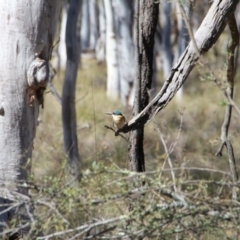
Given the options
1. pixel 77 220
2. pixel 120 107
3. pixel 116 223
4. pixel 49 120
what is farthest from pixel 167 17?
pixel 116 223

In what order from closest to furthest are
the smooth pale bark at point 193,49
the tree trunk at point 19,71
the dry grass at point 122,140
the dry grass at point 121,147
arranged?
the dry grass at point 121,147 → the smooth pale bark at point 193,49 → the tree trunk at point 19,71 → the dry grass at point 122,140

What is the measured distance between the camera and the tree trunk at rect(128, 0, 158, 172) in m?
5.12

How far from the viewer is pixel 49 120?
11.3 meters

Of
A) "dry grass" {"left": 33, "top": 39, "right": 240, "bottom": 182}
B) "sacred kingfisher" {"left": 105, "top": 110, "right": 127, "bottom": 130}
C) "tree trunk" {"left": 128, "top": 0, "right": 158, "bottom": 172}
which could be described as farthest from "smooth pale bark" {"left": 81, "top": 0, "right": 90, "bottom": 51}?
"sacred kingfisher" {"left": 105, "top": 110, "right": 127, "bottom": 130}

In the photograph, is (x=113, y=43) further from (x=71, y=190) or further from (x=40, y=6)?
(x=71, y=190)

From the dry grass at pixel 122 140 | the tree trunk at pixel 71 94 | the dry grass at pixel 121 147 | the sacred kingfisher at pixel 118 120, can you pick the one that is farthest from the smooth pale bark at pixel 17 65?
the tree trunk at pixel 71 94

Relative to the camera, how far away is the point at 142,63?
5176mm

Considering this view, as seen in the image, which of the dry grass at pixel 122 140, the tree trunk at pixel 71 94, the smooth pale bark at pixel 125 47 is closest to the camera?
the tree trunk at pixel 71 94

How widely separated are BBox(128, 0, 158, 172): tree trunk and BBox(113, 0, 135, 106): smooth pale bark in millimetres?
7893

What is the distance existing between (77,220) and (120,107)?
302 inches

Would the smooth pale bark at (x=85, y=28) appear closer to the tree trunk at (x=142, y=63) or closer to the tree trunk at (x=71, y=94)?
the tree trunk at (x=71, y=94)

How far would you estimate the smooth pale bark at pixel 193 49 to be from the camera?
4.43m

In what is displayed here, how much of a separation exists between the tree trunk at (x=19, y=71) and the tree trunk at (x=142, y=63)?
2.37ft

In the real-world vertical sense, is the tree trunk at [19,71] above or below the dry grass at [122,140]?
above
